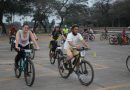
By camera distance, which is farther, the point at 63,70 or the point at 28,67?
the point at 63,70

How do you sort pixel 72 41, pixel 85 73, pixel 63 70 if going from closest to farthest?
pixel 85 73, pixel 72 41, pixel 63 70

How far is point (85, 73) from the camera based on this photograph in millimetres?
10359

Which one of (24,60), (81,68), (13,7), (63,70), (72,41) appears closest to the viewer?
(81,68)

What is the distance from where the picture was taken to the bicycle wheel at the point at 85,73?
10.2 meters

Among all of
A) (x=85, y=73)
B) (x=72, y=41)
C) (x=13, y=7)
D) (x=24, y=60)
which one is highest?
(x=13, y=7)

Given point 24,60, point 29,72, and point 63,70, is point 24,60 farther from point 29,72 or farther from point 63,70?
point 63,70

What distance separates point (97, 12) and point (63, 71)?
281 ft

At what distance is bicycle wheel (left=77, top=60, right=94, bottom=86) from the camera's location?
1023 cm

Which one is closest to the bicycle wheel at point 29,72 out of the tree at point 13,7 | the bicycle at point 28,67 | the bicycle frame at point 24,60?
the bicycle at point 28,67

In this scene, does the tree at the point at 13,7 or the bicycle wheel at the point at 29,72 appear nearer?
the bicycle wheel at the point at 29,72

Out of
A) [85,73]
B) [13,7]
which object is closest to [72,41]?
[85,73]

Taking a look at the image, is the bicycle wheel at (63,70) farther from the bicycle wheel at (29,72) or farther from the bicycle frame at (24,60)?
the bicycle wheel at (29,72)

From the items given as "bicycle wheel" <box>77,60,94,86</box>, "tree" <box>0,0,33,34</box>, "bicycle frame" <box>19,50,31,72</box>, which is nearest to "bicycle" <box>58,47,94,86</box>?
"bicycle wheel" <box>77,60,94,86</box>

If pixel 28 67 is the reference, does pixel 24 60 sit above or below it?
above
